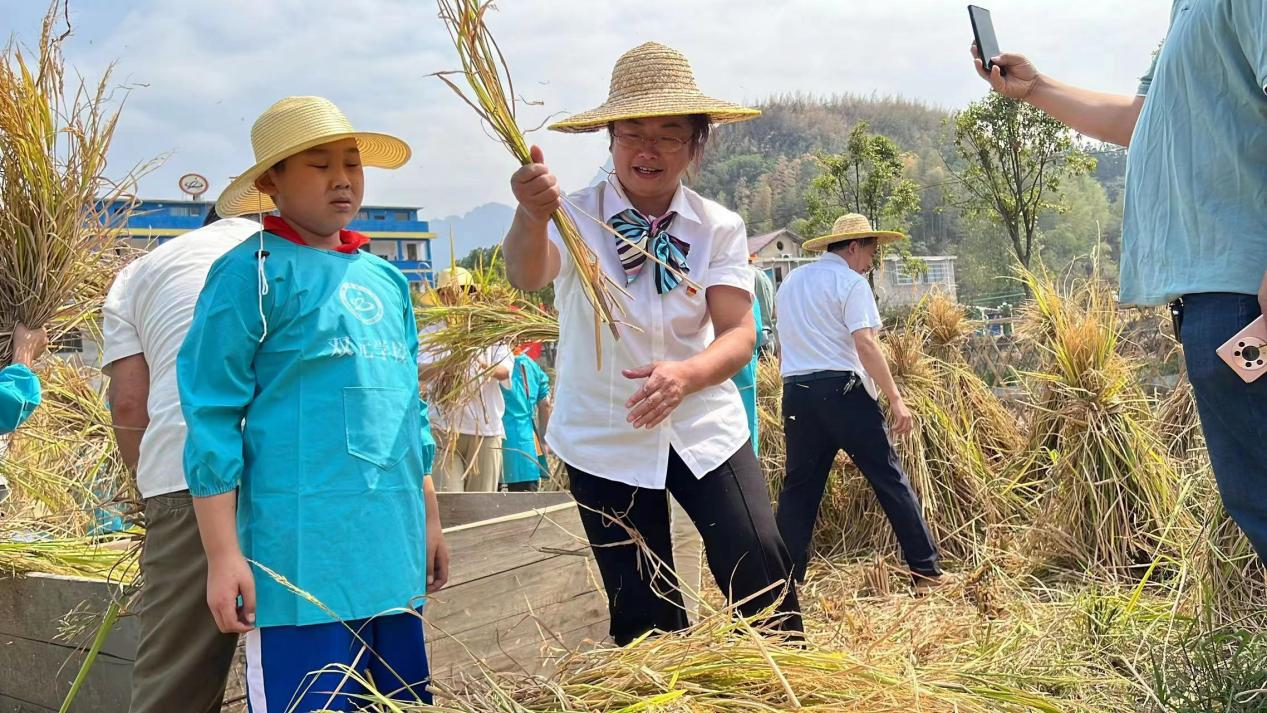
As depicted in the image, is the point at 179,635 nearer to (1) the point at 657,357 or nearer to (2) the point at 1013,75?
(1) the point at 657,357

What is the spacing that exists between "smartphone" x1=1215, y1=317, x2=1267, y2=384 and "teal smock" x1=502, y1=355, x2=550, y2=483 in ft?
16.9

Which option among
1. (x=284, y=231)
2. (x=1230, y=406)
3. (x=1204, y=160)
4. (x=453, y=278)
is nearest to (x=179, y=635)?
(x=284, y=231)

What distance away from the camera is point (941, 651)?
3426mm

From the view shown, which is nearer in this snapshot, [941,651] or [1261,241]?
[1261,241]

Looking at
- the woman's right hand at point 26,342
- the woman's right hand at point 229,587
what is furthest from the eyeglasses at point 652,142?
the woman's right hand at point 26,342

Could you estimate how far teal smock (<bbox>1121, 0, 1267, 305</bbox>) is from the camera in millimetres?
1993

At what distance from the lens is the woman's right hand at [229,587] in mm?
1919

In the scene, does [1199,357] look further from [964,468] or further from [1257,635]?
[964,468]

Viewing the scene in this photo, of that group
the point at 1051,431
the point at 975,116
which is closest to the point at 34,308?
the point at 1051,431

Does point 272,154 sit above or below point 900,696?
above

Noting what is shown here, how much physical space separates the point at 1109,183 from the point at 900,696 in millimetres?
108267

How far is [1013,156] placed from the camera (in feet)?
72.9

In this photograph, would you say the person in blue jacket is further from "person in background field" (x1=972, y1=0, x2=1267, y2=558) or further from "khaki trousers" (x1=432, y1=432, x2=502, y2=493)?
"person in background field" (x1=972, y1=0, x2=1267, y2=558)

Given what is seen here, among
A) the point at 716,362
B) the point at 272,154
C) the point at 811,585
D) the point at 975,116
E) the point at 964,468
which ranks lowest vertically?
the point at 811,585
